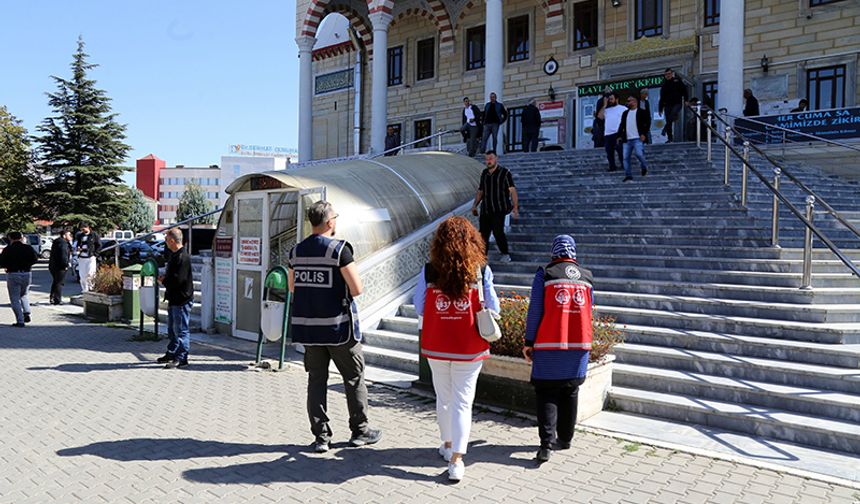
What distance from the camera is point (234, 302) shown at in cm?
1009

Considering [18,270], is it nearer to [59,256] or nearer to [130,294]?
[130,294]

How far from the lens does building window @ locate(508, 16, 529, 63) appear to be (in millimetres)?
23406

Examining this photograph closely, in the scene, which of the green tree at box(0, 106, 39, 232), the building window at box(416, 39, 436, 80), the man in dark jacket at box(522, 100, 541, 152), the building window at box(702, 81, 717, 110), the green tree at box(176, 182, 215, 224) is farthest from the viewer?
the green tree at box(176, 182, 215, 224)

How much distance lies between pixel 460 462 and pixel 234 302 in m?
6.52

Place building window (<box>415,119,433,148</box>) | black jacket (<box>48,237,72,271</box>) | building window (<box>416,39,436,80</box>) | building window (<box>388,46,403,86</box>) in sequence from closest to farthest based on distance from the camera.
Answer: black jacket (<box>48,237,72,271</box>) → building window (<box>415,119,433,148</box>) → building window (<box>416,39,436,80</box>) → building window (<box>388,46,403,86</box>)

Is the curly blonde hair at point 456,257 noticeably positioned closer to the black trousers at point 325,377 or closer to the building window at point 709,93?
the black trousers at point 325,377

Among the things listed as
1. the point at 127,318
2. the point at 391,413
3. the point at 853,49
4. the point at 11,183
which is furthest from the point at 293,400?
the point at 11,183

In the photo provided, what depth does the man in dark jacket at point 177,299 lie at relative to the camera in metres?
8.10

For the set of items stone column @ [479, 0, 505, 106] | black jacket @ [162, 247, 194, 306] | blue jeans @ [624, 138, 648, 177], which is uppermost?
stone column @ [479, 0, 505, 106]

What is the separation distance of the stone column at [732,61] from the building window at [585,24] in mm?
5759

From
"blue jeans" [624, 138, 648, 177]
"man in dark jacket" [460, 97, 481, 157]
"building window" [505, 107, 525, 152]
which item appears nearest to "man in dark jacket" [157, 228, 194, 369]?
"blue jeans" [624, 138, 648, 177]

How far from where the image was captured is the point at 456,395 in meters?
4.48

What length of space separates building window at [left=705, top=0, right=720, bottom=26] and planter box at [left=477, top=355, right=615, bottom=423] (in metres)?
16.5

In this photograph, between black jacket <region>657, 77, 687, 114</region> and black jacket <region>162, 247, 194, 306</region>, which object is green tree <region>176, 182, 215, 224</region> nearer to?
black jacket <region>657, 77, 687, 114</region>
